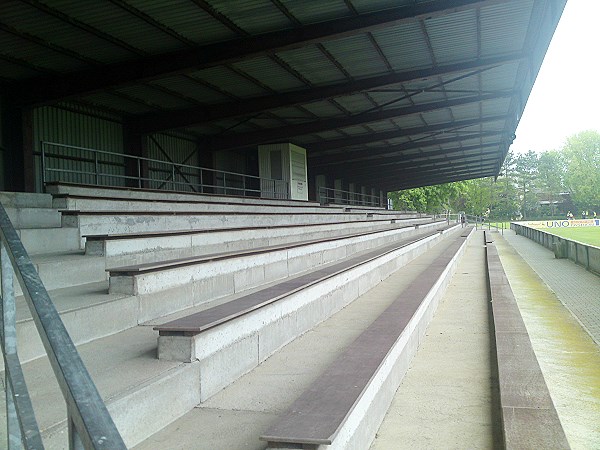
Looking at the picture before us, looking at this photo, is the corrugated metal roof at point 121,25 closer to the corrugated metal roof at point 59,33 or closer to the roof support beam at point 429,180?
the corrugated metal roof at point 59,33

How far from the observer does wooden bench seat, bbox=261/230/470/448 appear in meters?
2.60

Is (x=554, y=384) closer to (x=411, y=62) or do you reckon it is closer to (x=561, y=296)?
(x=561, y=296)

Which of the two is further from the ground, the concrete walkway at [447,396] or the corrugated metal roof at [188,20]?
the corrugated metal roof at [188,20]

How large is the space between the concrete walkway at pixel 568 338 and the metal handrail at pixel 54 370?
3.58 meters

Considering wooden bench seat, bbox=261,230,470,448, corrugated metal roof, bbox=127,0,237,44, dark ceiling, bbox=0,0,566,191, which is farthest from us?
dark ceiling, bbox=0,0,566,191

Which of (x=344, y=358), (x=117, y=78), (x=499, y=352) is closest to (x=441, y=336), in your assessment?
(x=499, y=352)

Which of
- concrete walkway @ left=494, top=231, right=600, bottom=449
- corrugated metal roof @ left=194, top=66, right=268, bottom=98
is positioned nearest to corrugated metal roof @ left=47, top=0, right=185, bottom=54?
corrugated metal roof @ left=194, top=66, right=268, bottom=98

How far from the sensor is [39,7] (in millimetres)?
9812

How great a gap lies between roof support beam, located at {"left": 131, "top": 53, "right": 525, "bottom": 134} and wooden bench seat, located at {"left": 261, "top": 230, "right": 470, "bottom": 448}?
12337 millimetres

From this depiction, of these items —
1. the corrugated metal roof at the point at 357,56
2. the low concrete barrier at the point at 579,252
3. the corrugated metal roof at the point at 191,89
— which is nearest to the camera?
the corrugated metal roof at the point at 357,56

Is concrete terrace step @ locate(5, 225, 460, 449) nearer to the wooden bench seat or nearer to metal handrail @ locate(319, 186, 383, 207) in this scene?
the wooden bench seat

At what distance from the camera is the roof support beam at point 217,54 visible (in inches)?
456

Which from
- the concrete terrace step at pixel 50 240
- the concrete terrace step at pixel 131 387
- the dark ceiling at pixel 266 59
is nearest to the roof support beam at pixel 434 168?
the dark ceiling at pixel 266 59

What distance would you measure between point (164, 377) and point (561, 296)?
1061cm
